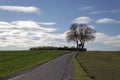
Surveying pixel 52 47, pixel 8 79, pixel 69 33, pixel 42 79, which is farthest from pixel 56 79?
pixel 69 33

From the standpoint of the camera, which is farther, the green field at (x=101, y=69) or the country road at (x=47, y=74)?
the green field at (x=101, y=69)

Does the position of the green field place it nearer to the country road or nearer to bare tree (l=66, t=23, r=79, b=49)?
the country road

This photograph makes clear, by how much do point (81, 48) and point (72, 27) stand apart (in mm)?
14960

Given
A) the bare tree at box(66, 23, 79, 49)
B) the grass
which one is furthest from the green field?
the bare tree at box(66, 23, 79, 49)

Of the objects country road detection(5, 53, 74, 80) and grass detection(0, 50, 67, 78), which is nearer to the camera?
country road detection(5, 53, 74, 80)

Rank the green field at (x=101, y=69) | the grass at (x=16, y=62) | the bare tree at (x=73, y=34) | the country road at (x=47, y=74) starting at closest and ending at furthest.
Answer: the country road at (x=47, y=74) → the green field at (x=101, y=69) → the grass at (x=16, y=62) → the bare tree at (x=73, y=34)

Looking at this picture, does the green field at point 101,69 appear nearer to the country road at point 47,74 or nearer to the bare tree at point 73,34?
the country road at point 47,74

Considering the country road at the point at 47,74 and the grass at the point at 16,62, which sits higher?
the grass at the point at 16,62

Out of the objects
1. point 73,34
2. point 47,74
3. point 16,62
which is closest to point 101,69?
point 47,74

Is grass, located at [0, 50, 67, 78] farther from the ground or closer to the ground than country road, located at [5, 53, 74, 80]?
farther from the ground

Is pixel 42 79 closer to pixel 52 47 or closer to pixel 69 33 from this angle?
pixel 52 47

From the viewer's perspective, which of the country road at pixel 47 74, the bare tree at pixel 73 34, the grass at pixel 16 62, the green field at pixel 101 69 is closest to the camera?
the country road at pixel 47 74

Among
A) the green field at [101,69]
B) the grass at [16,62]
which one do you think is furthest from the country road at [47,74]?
the green field at [101,69]

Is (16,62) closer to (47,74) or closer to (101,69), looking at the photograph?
(101,69)
